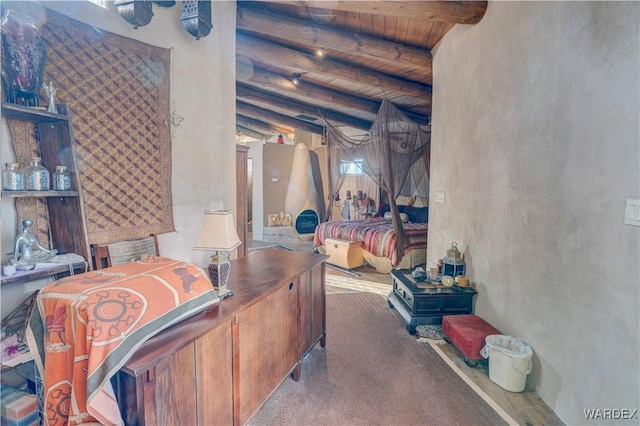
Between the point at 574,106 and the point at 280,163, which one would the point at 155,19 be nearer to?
the point at 574,106

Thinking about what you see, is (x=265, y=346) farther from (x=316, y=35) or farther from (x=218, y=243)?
(x=316, y=35)

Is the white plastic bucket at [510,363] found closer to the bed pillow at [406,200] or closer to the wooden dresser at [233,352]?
the wooden dresser at [233,352]

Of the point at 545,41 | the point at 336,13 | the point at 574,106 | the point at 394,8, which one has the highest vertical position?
the point at 336,13

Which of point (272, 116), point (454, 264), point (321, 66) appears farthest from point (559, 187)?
point (272, 116)

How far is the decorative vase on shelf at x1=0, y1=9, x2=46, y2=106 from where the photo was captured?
1329mm

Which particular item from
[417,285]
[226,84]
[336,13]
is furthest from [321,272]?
[336,13]

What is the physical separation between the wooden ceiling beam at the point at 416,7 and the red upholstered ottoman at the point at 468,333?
101 inches

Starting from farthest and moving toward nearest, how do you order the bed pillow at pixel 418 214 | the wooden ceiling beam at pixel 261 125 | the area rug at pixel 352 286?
the wooden ceiling beam at pixel 261 125 → the bed pillow at pixel 418 214 → the area rug at pixel 352 286

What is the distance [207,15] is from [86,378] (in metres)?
2.44

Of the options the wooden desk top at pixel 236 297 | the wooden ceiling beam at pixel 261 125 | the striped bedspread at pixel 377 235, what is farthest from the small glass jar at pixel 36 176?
the wooden ceiling beam at pixel 261 125

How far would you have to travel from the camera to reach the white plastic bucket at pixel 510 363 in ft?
6.68

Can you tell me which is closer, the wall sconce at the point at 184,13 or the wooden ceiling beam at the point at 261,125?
the wall sconce at the point at 184,13

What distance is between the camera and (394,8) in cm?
258

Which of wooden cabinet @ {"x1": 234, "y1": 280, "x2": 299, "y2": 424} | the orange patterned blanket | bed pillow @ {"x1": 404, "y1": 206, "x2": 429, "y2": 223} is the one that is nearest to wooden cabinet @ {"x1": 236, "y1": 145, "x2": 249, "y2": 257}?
wooden cabinet @ {"x1": 234, "y1": 280, "x2": 299, "y2": 424}
